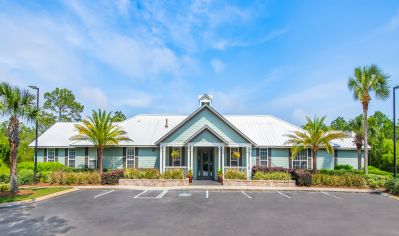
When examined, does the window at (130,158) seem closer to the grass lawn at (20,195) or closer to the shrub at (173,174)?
the shrub at (173,174)

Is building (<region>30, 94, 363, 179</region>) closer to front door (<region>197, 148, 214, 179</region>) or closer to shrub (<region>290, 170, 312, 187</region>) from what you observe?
front door (<region>197, 148, 214, 179</region>)

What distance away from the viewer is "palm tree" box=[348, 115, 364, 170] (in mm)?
27766

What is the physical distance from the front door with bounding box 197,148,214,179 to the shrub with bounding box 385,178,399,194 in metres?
14.5

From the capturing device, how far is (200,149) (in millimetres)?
26797

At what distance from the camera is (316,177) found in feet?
77.5

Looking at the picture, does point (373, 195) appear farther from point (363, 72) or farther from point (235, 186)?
point (363, 72)

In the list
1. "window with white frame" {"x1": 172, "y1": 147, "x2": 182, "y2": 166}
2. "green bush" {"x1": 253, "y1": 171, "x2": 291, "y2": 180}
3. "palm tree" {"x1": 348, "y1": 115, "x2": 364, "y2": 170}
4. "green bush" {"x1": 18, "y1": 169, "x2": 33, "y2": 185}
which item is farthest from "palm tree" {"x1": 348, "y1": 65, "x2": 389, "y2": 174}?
"green bush" {"x1": 18, "y1": 169, "x2": 33, "y2": 185}

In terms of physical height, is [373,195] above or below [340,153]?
below

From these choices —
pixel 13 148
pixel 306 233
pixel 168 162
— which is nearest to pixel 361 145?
pixel 168 162

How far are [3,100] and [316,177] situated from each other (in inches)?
961

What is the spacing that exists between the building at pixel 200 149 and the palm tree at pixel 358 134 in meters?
0.50

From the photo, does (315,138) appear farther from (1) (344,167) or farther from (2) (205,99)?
(2) (205,99)

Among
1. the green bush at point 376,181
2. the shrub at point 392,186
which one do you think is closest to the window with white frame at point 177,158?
the green bush at point 376,181

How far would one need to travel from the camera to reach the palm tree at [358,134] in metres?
27.8
